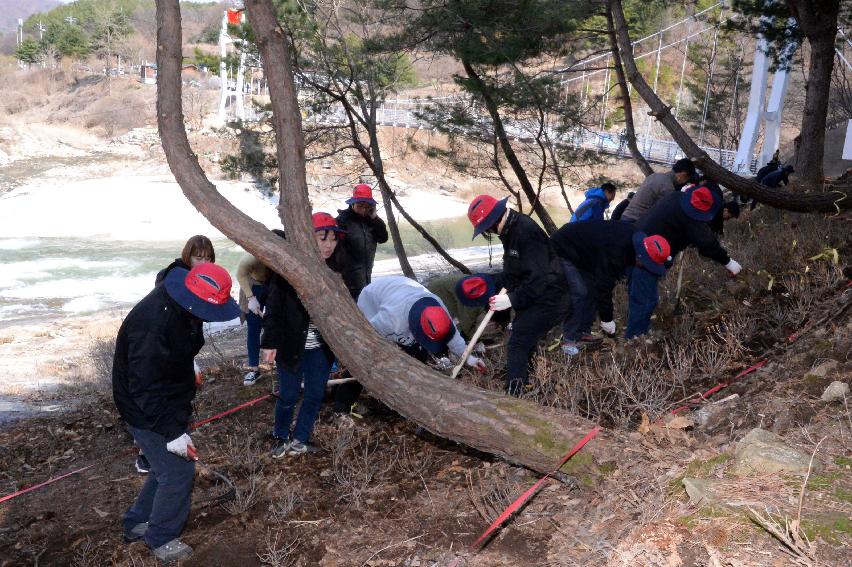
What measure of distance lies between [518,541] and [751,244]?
6.60 m

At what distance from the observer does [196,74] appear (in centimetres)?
6788

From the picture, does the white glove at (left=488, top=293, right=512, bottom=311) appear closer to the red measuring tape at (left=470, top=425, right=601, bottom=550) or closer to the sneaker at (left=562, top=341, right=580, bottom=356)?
the red measuring tape at (left=470, top=425, right=601, bottom=550)

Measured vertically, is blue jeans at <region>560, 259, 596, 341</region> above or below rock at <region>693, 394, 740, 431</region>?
above

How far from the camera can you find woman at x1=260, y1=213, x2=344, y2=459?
14.7ft

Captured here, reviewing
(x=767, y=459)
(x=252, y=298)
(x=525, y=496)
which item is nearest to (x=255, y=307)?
(x=252, y=298)

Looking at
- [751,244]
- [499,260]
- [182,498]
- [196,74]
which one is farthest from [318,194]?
[196,74]

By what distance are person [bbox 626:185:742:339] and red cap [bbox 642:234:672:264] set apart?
21cm

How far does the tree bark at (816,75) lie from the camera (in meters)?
9.70

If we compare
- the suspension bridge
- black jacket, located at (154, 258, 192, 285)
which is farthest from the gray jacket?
black jacket, located at (154, 258, 192, 285)

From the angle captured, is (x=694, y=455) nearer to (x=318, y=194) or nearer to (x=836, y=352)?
(x=836, y=352)

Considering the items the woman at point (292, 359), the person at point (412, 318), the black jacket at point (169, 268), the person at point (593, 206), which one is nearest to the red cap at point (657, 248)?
the person at point (412, 318)

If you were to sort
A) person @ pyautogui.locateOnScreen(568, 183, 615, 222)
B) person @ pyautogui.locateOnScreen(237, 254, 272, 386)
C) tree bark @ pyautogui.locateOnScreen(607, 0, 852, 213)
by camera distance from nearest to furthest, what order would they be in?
person @ pyautogui.locateOnScreen(237, 254, 272, 386), person @ pyautogui.locateOnScreen(568, 183, 615, 222), tree bark @ pyautogui.locateOnScreen(607, 0, 852, 213)

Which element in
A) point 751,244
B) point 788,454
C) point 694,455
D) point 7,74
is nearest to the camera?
point 788,454

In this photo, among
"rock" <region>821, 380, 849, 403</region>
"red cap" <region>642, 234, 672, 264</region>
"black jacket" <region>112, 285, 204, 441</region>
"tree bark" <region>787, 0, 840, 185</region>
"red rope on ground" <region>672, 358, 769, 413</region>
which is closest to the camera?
"black jacket" <region>112, 285, 204, 441</region>
